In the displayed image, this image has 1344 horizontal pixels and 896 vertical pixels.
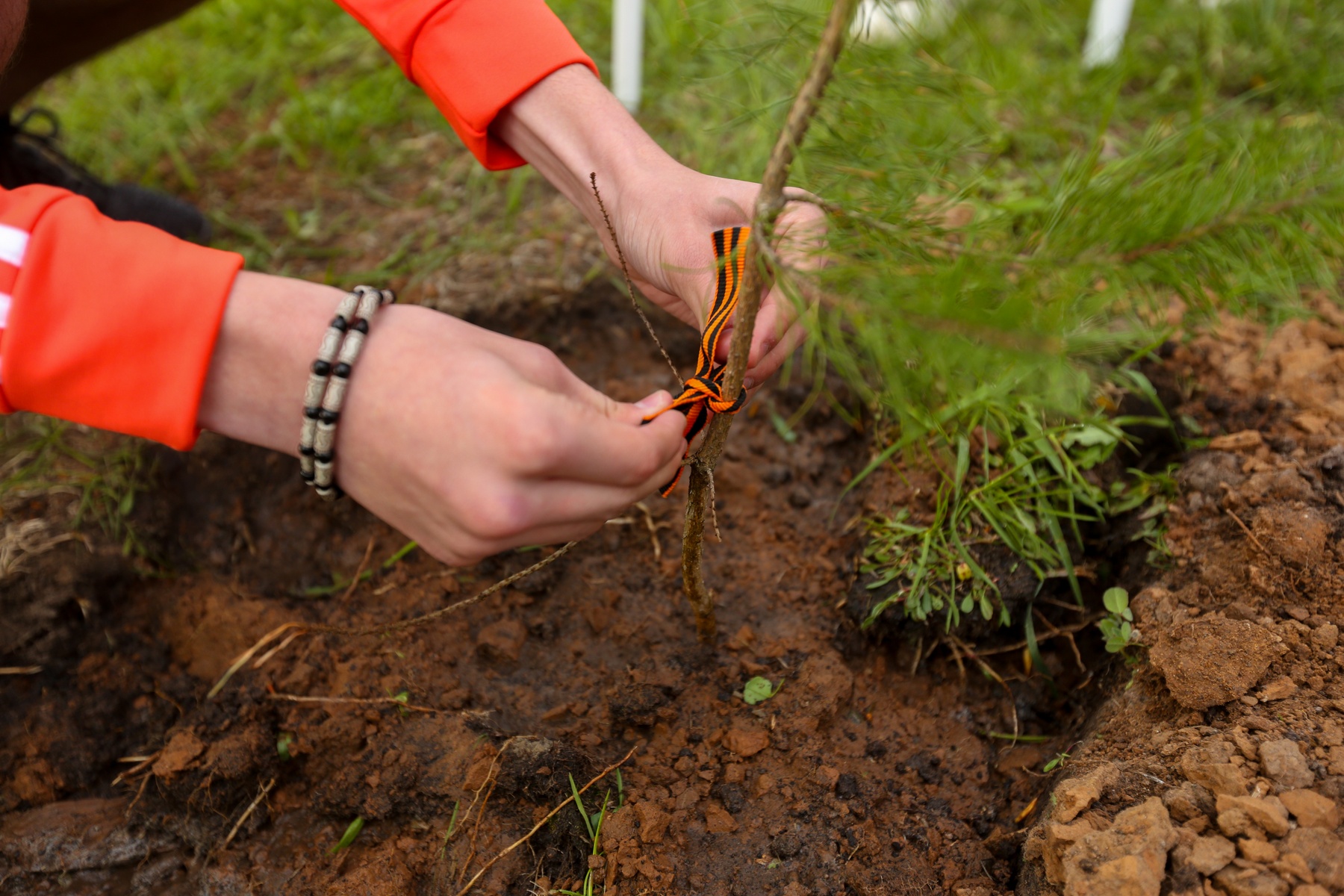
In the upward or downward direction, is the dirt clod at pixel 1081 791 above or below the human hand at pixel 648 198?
below

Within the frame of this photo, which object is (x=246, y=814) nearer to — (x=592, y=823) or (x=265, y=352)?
(x=592, y=823)

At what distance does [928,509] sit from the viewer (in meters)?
1.78

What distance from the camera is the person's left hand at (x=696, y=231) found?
1293 mm

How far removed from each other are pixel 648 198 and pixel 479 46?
0.44 metres

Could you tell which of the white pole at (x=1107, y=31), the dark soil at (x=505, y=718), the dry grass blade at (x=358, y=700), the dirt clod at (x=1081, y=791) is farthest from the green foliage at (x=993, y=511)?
the white pole at (x=1107, y=31)

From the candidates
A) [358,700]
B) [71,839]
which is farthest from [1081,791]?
[71,839]

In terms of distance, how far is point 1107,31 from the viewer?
2.72 metres

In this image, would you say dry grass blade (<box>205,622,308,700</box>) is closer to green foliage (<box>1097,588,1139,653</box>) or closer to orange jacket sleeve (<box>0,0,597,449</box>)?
orange jacket sleeve (<box>0,0,597,449</box>)

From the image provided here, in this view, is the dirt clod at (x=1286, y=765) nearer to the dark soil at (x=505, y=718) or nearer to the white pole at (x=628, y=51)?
the dark soil at (x=505, y=718)

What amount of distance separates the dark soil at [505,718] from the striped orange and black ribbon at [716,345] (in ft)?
1.79

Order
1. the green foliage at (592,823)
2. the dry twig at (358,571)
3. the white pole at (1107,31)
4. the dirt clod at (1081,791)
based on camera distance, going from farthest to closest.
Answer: the white pole at (1107,31)
the dry twig at (358,571)
the green foliage at (592,823)
the dirt clod at (1081,791)

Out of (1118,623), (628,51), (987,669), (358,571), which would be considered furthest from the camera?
(628,51)

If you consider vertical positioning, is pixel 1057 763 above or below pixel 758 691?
above

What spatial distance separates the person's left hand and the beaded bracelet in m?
0.45
